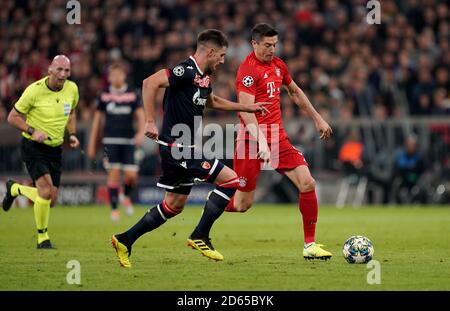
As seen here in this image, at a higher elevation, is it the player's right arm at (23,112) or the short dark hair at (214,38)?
the short dark hair at (214,38)

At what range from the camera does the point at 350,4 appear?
91.7 ft

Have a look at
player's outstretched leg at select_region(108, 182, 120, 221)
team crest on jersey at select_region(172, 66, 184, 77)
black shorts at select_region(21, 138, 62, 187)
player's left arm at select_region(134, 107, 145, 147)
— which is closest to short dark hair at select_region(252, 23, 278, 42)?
team crest on jersey at select_region(172, 66, 184, 77)

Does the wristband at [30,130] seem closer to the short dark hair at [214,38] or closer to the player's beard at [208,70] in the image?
the player's beard at [208,70]

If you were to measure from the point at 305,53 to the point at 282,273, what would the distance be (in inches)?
649

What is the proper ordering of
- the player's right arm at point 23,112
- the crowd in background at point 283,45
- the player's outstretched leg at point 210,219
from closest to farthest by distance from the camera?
the player's outstretched leg at point 210,219, the player's right arm at point 23,112, the crowd in background at point 283,45

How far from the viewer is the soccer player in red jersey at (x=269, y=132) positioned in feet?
38.5

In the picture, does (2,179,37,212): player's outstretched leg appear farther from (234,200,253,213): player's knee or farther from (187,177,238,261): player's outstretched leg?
(187,177,238,261): player's outstretched leg

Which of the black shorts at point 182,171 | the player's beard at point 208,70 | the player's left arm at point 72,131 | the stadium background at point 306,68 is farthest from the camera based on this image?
the stadium background at point 306,68

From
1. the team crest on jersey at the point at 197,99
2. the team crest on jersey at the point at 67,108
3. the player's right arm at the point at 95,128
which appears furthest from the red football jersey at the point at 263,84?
the player's right arm at the point at 95,128

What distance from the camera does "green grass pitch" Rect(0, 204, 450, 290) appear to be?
9359mm

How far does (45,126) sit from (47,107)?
0.27m

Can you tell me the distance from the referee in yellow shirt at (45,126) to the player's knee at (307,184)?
143 inches

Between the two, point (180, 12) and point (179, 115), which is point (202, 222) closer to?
point (179, 115)
